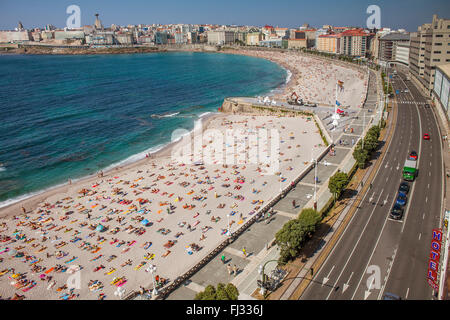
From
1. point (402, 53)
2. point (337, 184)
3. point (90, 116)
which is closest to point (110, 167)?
point (90, 116)

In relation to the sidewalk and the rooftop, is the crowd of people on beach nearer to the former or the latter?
the sidewalk

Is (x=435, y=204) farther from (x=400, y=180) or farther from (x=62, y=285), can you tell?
(x=62, y=285)

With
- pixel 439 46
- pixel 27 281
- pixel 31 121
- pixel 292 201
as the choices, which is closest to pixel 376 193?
pixel 292 201

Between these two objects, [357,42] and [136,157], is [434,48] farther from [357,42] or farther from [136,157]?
[357,42]

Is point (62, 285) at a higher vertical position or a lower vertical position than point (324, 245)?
lower

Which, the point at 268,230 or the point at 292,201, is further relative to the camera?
the point at 292,201

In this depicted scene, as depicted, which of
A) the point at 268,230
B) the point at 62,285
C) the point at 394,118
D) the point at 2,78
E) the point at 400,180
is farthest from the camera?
the point at 2,78

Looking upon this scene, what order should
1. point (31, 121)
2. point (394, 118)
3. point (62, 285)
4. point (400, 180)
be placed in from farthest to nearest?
point (31, 121) → point (394, 118) → point (400, 180) → point (62, 285)
